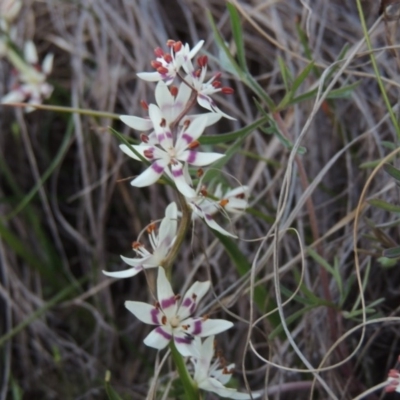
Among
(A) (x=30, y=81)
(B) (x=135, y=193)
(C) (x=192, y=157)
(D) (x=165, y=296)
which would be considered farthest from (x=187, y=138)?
(A) (x=30, y=81)

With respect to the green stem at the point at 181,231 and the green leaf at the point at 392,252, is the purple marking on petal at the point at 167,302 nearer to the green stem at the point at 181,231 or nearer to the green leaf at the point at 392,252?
the green stem at the point at 181,231

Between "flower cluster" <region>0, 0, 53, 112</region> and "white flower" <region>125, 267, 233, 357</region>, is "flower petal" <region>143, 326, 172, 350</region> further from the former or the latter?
"flower cluster" <region>0, 0, 53, 112</region>

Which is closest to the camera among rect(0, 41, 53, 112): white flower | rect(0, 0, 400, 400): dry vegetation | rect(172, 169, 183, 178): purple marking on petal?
rect(172, 169, 183, 178): purple marking on petal

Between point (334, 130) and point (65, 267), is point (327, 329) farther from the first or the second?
point (65, 267)

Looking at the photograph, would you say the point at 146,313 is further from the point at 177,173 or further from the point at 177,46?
the point at 177,46

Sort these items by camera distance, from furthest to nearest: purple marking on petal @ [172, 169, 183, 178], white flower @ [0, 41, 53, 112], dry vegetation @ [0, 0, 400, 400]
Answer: white flower @ [0, 41, 53, 112]
dry vegetation @ [0, 0, 400, 400]
purple marking on petal @ [172, 169, 183, 178]

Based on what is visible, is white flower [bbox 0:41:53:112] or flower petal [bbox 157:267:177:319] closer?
flower petal [bbox 157:267:177:319]

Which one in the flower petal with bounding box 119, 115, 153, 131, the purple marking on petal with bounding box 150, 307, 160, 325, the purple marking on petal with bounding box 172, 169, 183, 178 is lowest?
the purple marking on petal with bounding box 150, 307, 160, 325

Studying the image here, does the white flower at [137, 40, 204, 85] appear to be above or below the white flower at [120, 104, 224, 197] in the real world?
above

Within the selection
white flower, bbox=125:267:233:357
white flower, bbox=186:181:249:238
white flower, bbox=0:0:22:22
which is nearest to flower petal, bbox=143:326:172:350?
white flower, bbox=125:267:233:357
